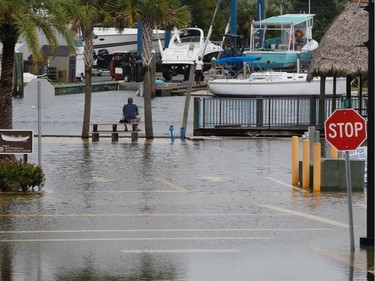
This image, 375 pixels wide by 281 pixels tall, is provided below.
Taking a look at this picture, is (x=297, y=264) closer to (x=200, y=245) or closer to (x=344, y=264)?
(x=344, y=264)

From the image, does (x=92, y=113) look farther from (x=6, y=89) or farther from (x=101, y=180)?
(x=6, y=89)

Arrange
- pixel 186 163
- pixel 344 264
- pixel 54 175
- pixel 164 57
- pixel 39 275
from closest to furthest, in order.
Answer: pixel 39 275, pixel 344 264, pixel 54 175, pixel 186 163, pixel 164 57

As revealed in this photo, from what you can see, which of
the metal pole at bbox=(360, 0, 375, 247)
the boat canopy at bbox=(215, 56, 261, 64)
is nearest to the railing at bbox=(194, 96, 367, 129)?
the metal pole at bbox=(360, 0, 375, 247)

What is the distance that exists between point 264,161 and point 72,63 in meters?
46.9

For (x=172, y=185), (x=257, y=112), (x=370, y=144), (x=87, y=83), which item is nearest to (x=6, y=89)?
(x=172, y=185)

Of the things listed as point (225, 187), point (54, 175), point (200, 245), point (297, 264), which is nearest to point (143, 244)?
point (200, 245)

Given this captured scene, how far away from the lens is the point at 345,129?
59.2 feet

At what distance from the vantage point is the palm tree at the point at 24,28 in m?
26.5

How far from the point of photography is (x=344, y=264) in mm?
17406

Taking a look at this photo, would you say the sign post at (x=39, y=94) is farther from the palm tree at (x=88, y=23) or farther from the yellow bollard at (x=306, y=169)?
the palm tree at (x=88, y=23)

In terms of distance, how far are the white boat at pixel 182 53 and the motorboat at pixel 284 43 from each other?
13.6 feet

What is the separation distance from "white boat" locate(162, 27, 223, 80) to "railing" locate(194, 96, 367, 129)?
34695 millimetres

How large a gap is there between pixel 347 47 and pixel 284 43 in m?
35.5

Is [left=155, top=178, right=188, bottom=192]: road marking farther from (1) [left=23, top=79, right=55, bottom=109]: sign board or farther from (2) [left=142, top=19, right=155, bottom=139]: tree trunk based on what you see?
(2) [left=142, top=19, right=155, bottom=139]: tree trunk
